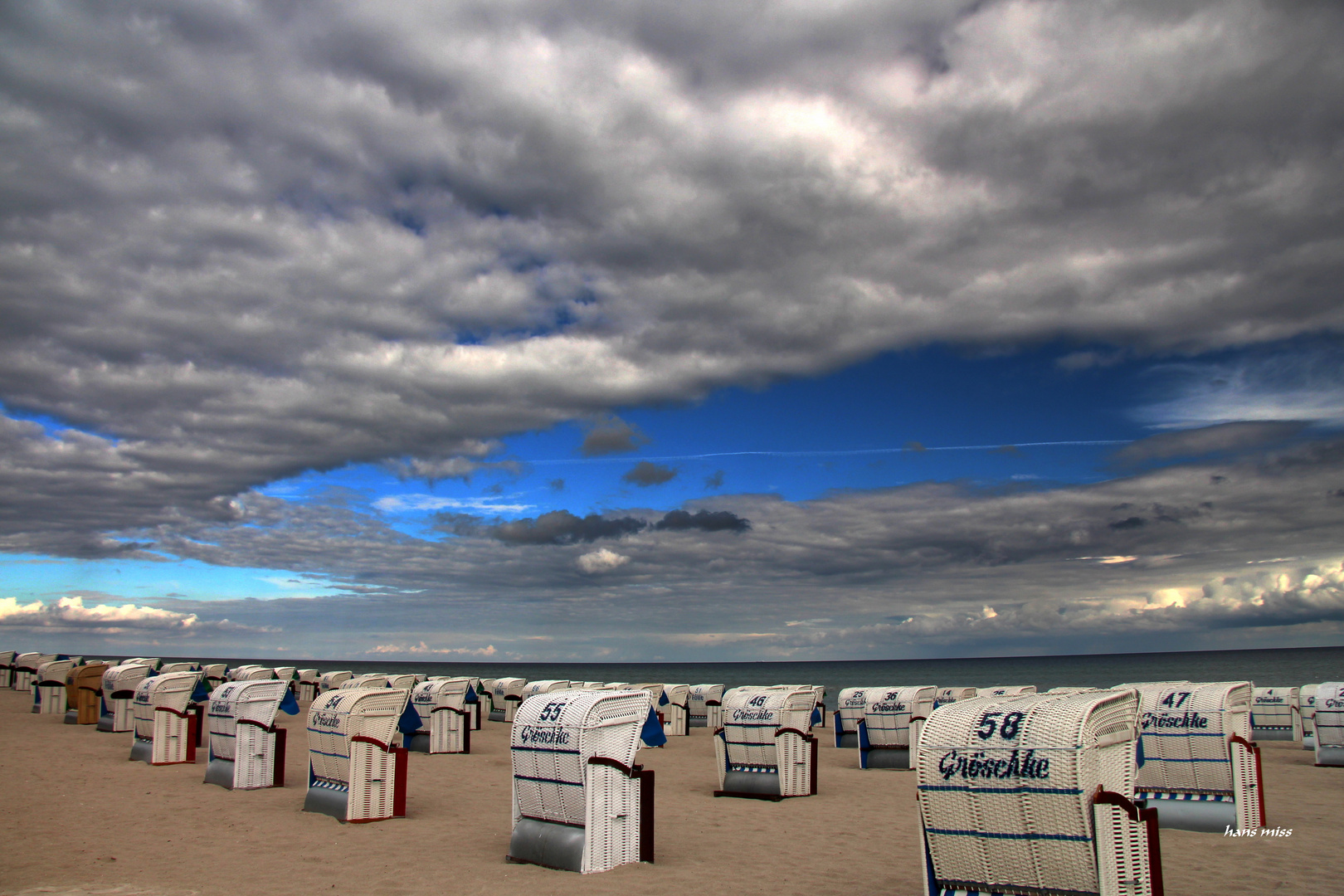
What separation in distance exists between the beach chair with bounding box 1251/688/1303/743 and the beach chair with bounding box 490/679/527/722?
2571 cm

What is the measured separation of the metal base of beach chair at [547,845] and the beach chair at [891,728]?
12593mm

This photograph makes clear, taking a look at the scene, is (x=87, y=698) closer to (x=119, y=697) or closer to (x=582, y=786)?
(x=119, y=697)

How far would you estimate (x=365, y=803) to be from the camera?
13.1 m

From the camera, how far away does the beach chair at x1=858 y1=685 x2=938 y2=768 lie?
20953 mm

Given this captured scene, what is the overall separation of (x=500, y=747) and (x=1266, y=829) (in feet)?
63.2

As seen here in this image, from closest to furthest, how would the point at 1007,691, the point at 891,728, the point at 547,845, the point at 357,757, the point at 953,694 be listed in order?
the point at 547,845 < the point at 357,757 < the point at 891,728 < the point at 1007,691 < the point at 953,694

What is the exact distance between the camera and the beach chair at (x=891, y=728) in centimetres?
2095

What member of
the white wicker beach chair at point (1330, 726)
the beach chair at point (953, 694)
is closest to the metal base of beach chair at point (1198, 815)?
the beach chair at point (953, 694)

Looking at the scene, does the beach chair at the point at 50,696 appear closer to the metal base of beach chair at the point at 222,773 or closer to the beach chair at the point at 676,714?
the metal base of beach chair at the point at 222,773

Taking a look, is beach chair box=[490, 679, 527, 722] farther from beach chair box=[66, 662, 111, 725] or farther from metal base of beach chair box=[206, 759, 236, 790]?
metal base of beach chair box=[206, 759, 236, 790]

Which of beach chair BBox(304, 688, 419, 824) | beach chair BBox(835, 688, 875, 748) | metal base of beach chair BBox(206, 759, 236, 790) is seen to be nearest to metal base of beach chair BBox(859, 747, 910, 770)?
beach chair BBox(835, 688, 875, 748)

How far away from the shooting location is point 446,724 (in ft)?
76.6

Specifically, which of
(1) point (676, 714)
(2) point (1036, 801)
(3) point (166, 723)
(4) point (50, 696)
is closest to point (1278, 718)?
(1) point (676, 714)

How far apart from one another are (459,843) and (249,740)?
248 inches
